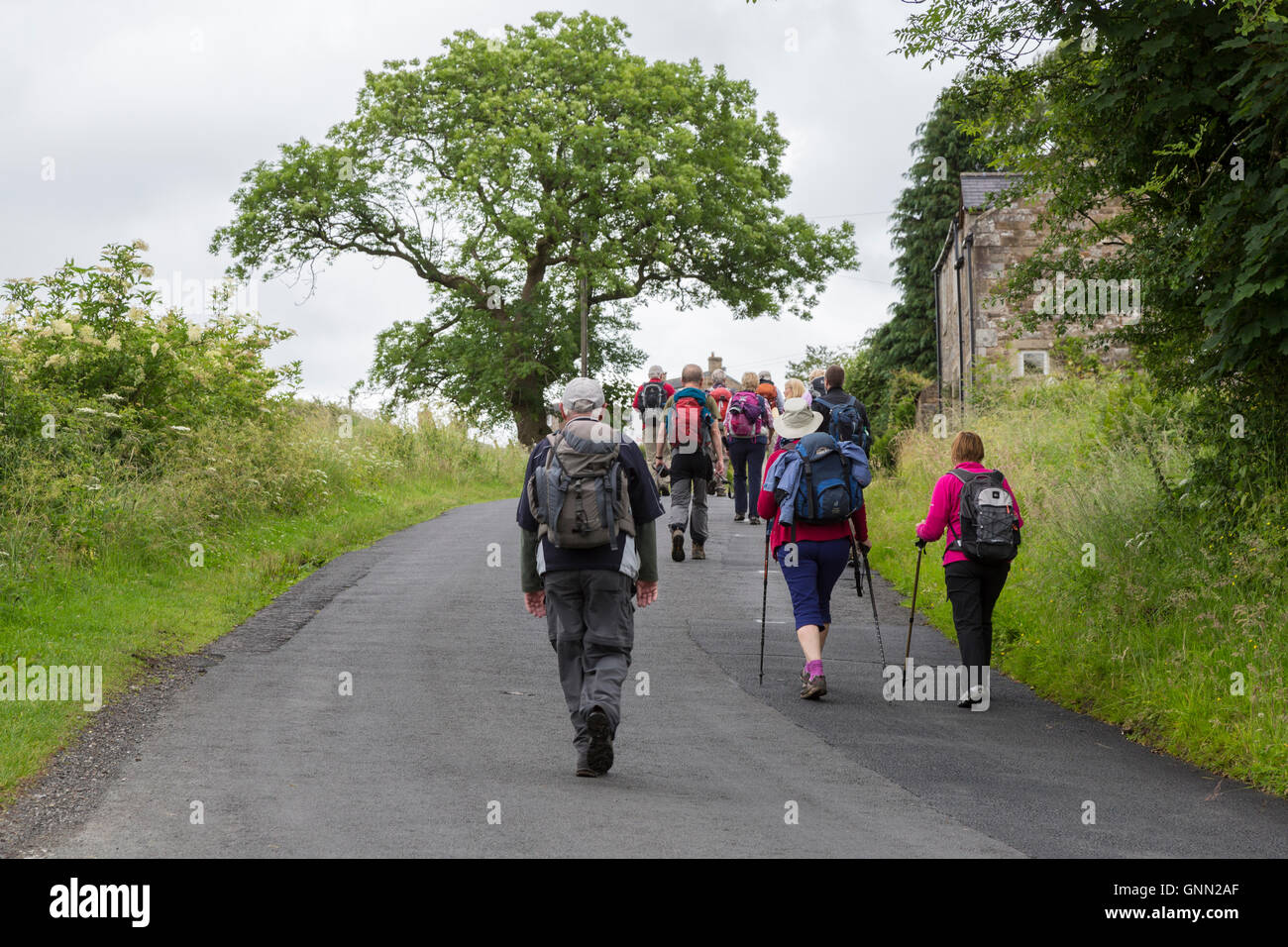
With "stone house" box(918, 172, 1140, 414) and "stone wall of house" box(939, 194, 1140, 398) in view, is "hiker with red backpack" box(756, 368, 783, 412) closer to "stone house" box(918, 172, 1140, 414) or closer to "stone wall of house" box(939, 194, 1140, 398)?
"stone house" box(918, 172, 1140, 414)

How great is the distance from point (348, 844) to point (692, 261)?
34545 millimetres

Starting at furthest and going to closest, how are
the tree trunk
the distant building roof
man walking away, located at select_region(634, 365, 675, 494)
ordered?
1. the tree trunk
2. the distant building roof
3. man walking away, located at select_region(634, 365, 675, 494)

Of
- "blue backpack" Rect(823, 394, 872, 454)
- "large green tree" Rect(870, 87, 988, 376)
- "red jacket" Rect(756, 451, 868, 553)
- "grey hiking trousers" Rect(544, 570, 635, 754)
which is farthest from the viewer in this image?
"large green tree" Rect(870, 87, 988, 376)

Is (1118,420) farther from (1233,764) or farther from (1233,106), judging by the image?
(1233,764)

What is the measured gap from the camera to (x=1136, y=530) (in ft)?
34.6

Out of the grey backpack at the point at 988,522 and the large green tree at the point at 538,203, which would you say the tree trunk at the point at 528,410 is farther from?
the grey backpack at the point at 988,522

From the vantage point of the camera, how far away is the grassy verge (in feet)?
25.8

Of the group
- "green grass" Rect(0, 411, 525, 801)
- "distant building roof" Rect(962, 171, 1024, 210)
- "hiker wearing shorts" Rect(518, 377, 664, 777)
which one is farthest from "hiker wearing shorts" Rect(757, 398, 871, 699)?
"distant building roof" Rect(962, 171, 1024, 210)

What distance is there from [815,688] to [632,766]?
227cm

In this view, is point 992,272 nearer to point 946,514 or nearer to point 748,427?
point 748,427

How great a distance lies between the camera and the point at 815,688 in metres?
9.20

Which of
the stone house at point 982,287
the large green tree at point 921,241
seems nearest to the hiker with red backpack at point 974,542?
the stone house at point 982,287

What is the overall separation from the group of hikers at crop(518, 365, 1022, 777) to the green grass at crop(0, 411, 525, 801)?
9.42ft

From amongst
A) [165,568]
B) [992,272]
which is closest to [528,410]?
[992,272]
